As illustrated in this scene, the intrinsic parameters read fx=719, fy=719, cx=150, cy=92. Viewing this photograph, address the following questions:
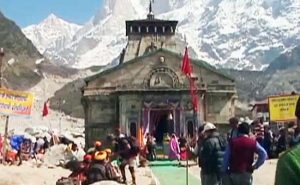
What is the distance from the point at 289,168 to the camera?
298 cm

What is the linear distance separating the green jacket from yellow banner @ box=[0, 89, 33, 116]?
1652 centimetres

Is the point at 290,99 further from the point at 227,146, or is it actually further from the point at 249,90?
the point at 249,90

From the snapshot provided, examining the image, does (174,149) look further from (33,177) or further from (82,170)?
(82,170)

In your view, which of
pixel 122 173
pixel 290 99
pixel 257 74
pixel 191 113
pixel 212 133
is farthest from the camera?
pixel 257 74

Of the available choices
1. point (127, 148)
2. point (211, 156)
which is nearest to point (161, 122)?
point (127, 148)

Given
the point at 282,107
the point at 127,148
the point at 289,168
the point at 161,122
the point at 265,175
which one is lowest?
the point at 265,175

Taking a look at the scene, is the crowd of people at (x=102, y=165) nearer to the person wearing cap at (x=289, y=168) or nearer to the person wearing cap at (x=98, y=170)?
the person wearing cap at (x=98, y=170)

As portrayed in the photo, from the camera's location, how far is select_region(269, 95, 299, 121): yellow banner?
18.3 metres

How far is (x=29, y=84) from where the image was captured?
137500 mm

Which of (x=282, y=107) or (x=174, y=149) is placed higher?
(x=282, y=107)

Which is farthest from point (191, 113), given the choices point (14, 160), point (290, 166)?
point (290, 166)

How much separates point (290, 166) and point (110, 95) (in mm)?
35648

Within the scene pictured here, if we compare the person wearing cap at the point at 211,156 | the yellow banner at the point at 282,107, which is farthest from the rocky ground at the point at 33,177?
the person wearing cap at the point at 211,156

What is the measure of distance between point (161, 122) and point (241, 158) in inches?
1192
